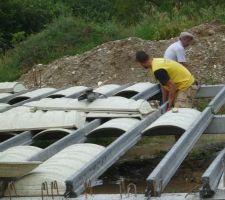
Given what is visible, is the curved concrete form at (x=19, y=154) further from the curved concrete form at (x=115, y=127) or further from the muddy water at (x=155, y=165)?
the muddy water at (x=155, y=165)

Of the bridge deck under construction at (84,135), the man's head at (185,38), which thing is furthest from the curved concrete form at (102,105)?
the man's head at (185,38)

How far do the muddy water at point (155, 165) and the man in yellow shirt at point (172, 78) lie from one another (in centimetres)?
85

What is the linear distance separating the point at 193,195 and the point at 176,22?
13.1 metres

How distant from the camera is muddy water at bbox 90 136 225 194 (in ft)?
25.7

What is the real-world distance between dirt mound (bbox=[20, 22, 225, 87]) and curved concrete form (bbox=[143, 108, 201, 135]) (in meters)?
5.43

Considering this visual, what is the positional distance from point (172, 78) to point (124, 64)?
5.26m

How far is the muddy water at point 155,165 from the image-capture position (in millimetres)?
A: 7836

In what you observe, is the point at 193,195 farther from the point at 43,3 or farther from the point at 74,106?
the point at 43,3

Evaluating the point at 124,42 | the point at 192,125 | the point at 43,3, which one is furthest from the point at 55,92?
the point at 43,3

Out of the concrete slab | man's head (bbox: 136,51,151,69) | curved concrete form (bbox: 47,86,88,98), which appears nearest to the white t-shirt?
→ man's head (bbox: 136,51,151,69)

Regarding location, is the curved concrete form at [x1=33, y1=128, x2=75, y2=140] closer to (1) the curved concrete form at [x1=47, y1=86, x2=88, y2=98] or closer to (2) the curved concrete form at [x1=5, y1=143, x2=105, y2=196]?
(2) the curved concrete form at [x1=5, y1=143, x2=105, y2=196]

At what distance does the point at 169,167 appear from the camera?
5.30 m

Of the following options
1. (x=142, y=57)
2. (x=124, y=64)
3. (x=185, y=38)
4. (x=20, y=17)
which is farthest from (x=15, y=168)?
(x=20, y=17)

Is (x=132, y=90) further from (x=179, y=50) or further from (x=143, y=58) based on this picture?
(x=143, y=58)
